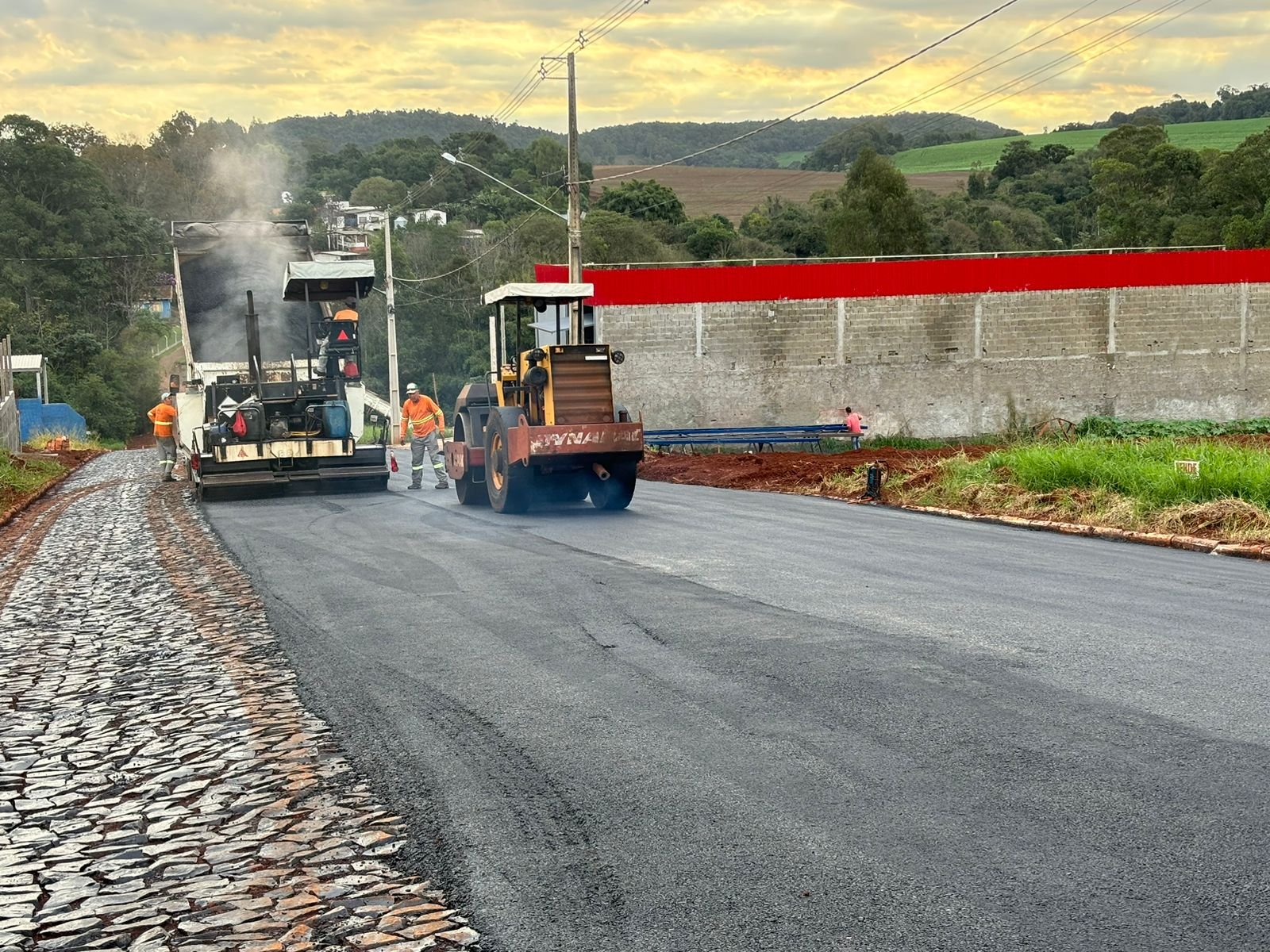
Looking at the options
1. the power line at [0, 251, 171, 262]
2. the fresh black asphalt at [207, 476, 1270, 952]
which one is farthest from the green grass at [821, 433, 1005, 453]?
the power line at [0, 251, 171, 262]

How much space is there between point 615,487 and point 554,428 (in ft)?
4.54

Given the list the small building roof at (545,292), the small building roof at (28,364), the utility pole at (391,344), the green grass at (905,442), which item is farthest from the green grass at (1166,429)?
the small building roof at (28,364)

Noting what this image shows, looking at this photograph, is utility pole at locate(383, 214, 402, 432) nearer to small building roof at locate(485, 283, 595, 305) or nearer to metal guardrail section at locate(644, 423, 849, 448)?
metal guardrail section at locate(644, 423, 849, 448)

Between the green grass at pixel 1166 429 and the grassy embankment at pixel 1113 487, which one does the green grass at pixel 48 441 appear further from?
the grassy embankment at pixel 1113 487

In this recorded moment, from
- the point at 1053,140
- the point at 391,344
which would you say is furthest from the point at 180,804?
the point at 1053,140

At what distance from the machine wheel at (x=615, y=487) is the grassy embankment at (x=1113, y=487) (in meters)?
4.10

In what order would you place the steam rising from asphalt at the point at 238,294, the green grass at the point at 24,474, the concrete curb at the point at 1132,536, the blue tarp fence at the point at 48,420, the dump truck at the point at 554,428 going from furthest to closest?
the blue tarp fence at the point at 48,420 → the green grass at the point at 24,474 → the steam rising from asphalt at the point at 238,294 → the dump truck at the point at 554,428 → the concrete curb at the point at 1132,536

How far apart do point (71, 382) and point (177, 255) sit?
48.2 meters

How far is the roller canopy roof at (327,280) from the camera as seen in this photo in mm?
22250

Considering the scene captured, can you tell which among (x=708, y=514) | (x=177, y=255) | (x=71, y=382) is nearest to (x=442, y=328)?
(x=71, y=382)

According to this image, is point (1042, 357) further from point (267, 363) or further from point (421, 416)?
point (267, 363)

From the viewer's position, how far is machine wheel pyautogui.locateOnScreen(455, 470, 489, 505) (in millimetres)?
19516

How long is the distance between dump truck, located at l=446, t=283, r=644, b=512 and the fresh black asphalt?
4551 millimetres

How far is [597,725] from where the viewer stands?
675cm
